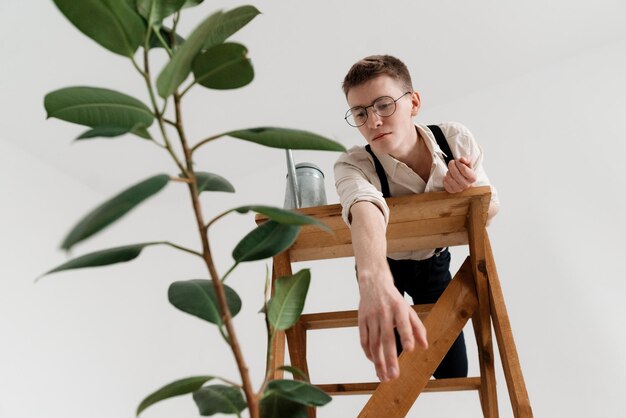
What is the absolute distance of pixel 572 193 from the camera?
91.1 inches

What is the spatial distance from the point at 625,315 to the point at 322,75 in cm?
172

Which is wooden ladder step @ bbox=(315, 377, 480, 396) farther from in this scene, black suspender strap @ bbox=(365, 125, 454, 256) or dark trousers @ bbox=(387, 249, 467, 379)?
black suspender strap @ bbox=(365, 125, 454, 256)

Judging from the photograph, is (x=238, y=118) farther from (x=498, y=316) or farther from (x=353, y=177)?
(x=498, y=316)

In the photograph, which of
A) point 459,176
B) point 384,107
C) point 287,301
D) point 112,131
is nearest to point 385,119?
point 384,107

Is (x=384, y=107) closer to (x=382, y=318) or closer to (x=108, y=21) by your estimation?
(x=382, y=318)

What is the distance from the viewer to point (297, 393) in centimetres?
69

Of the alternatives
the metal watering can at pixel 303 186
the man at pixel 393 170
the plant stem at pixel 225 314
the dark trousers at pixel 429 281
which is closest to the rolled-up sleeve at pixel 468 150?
the man at pixel 393 170

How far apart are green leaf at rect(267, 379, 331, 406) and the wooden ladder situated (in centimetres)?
41

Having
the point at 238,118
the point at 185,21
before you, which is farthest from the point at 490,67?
the point at 185,21

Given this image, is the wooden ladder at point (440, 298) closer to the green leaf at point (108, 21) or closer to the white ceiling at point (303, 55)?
the green leaf at point (108, 21)

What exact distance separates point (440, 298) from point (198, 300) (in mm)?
720

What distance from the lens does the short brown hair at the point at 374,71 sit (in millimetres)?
1290

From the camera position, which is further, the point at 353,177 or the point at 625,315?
the point at 625,315

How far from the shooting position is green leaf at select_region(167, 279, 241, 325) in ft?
2.34
